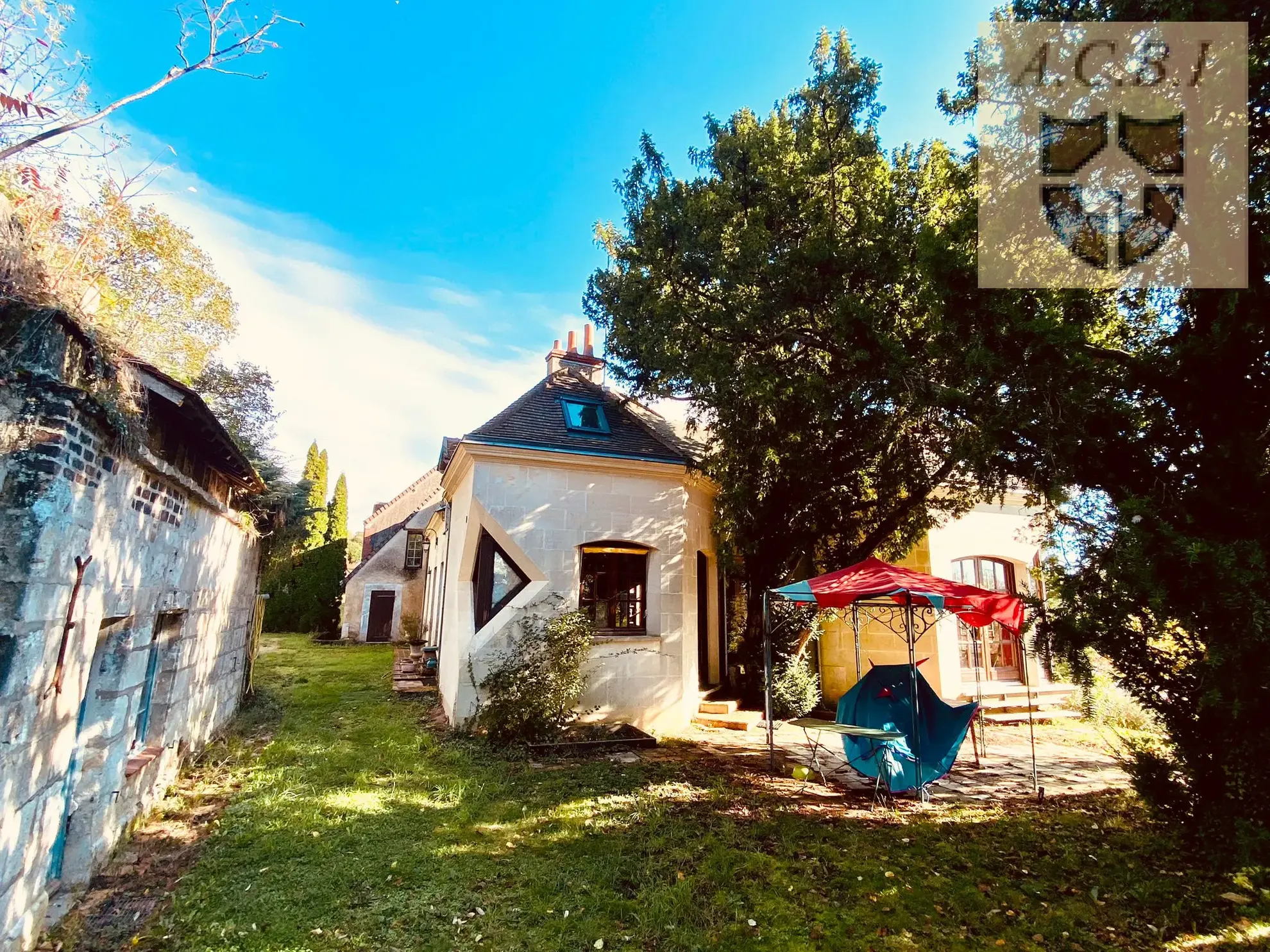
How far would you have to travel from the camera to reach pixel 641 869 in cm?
451

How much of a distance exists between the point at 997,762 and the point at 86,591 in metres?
10.4

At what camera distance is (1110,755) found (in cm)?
868

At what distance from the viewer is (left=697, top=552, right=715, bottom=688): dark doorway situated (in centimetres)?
1107

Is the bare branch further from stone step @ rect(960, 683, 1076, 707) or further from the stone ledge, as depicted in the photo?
stone step @ rect(960, 683, 1076, 707)

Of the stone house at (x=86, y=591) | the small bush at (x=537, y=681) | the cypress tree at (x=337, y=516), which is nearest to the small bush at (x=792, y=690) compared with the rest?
the small bush at (x=537, y=681)

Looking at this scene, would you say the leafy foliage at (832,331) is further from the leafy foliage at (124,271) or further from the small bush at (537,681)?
the leafy foliage at (124,271)

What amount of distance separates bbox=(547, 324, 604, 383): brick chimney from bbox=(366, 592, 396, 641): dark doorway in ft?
51.6

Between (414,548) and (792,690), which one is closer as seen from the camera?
(792,690)

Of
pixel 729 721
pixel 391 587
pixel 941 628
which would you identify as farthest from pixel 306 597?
pixel 941 628

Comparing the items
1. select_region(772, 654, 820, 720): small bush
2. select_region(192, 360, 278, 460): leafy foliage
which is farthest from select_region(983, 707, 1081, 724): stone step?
select_region(192, 360, 278, 460): leafy foliage

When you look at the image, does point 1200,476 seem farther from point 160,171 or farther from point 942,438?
point 160,171

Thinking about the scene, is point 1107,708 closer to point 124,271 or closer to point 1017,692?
point 1017,692

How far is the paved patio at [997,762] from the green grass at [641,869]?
606 millimetres

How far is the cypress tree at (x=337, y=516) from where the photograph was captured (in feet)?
90.6
